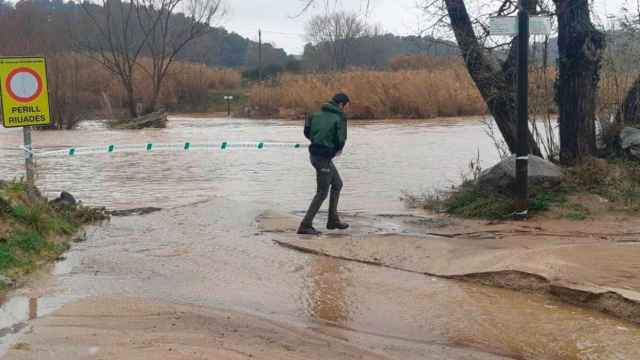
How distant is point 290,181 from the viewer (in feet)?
56.4

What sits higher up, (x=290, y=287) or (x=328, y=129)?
(x=328, y=129)

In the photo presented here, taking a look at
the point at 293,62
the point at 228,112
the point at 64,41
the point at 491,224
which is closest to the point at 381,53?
the point at 293,62

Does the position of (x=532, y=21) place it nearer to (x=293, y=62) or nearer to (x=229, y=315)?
(x=229, y=315)

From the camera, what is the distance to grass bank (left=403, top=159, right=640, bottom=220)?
1030cm

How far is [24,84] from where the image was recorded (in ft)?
31.1

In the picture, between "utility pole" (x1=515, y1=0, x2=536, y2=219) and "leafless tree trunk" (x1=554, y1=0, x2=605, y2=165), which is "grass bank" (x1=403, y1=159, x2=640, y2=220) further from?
"leafless tree trunk" (x1=554, y1=0, x2=605, y2=165)

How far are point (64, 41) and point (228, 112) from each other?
447 inches

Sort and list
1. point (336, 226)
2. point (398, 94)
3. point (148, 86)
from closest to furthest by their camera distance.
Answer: point (336, 226) → point (398, 94) → point (148, 86)

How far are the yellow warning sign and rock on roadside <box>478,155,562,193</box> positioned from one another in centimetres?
573

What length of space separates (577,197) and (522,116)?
1.52 meters

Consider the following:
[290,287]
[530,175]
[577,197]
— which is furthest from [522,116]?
[290,287]

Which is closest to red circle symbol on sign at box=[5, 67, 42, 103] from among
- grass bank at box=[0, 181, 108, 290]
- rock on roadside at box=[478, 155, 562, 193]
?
grass bank at box=[0, 181, 108, 290]

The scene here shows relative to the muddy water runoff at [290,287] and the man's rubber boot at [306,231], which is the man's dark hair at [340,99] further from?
the muddy water runoff at [290,287]

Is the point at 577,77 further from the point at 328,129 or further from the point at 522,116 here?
the point at 328,129
